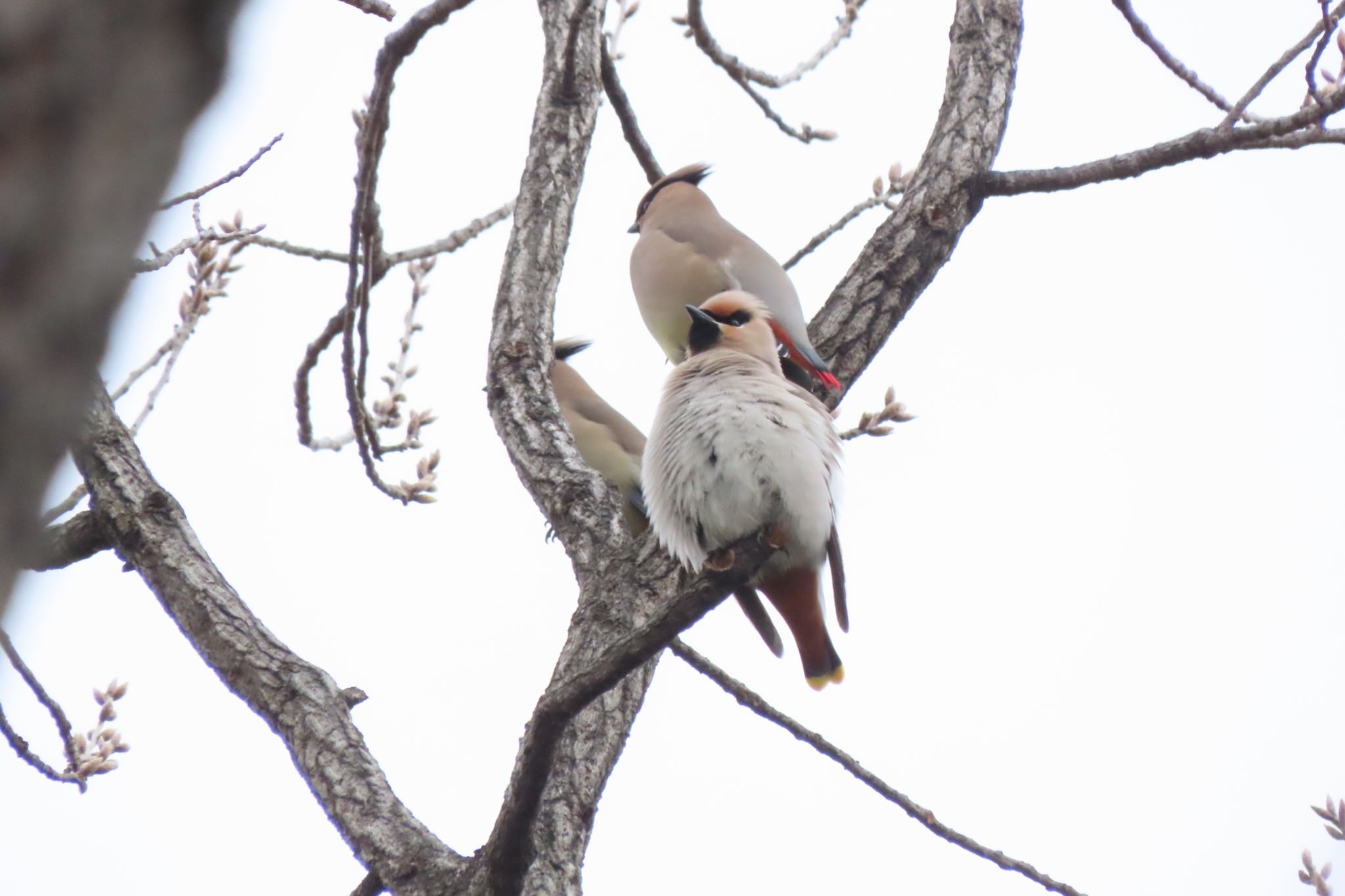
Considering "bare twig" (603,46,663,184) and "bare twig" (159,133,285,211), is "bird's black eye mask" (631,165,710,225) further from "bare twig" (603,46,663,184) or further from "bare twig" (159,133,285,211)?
"bare twig" (159,133,285,211)

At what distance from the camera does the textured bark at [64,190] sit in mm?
624

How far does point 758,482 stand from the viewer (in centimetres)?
319

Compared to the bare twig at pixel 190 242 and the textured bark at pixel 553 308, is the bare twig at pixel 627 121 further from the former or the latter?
the bare twig at pixel 190 242

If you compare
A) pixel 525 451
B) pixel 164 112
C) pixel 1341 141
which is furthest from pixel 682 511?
pixel 164 112

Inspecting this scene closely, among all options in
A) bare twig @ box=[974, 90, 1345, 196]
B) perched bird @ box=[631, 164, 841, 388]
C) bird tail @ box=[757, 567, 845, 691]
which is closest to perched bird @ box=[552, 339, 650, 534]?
perched bird @ box=[631, 164, 841, 388]

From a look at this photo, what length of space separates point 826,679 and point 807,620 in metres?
0.21

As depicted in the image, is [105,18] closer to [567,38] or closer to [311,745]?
[311,745]

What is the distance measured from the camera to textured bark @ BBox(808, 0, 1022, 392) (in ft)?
11.9

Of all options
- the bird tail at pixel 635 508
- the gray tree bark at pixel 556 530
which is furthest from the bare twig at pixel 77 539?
the bird tail at pixel 635 508

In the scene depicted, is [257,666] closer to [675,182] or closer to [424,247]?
[424,247]

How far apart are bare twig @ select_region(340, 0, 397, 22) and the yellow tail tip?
6.39 feet

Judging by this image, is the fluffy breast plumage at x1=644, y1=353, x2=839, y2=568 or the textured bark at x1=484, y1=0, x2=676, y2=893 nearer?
the textured bark at x1=484, y1=0, x2=676, y2=893

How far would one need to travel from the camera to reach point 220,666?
284 cm

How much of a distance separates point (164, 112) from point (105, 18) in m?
0.05
